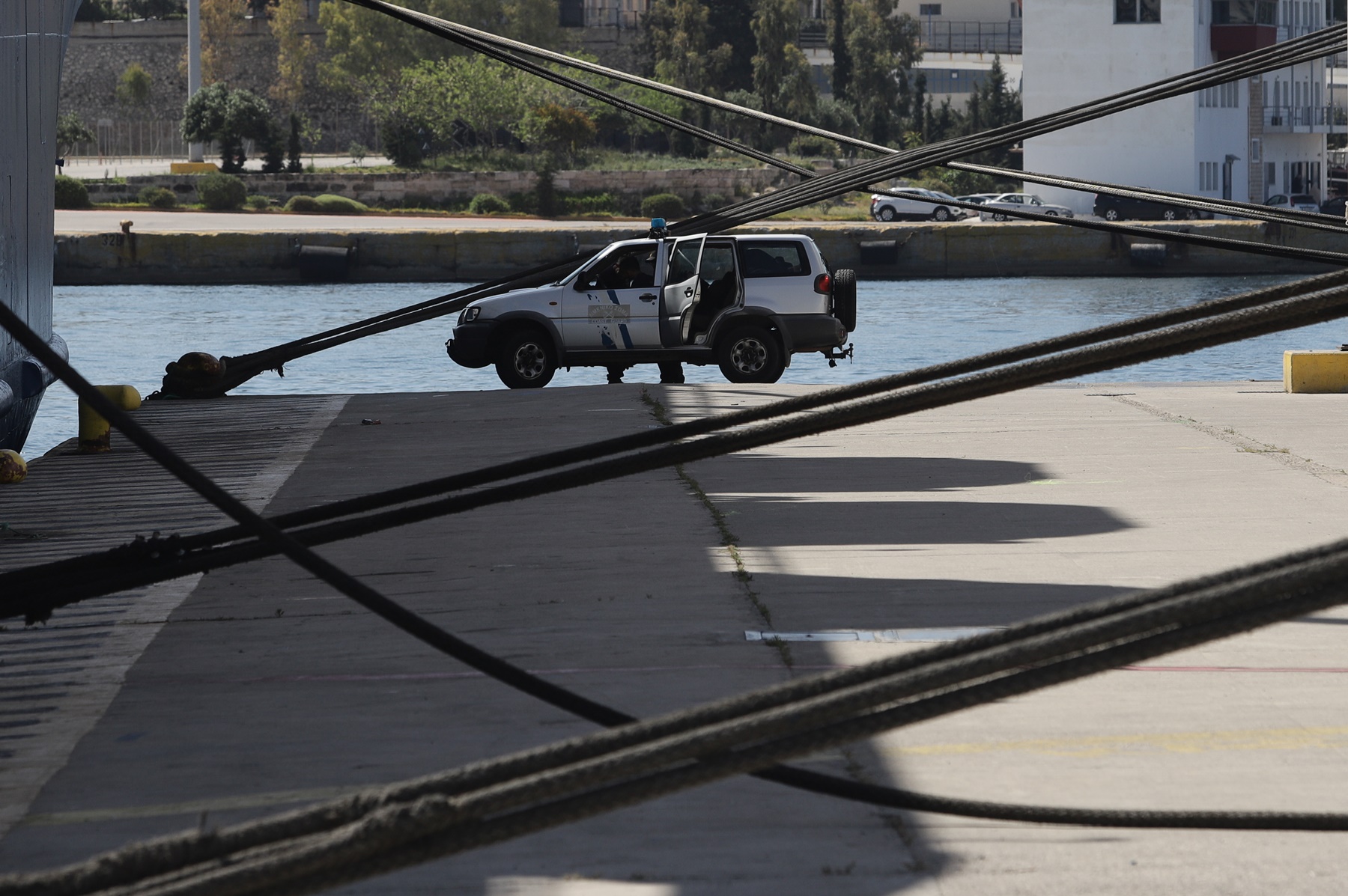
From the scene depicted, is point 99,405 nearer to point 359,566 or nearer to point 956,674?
point 956,674

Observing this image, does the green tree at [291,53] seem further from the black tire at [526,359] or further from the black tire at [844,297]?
the black tire at [844,297]

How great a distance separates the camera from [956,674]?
9.50 feet

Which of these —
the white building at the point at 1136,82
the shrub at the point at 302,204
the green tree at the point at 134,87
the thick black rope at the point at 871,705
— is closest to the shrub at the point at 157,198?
the shrub at the point at 302,204

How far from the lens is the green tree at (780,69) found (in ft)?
248

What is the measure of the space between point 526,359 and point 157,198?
143 feet

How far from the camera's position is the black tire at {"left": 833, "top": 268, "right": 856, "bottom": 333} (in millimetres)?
21125

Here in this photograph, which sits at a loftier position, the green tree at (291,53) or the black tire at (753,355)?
the green tree at (291,53)

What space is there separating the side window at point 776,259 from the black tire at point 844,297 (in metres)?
0.53

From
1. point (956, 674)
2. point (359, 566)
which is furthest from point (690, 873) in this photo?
point (359, 566)

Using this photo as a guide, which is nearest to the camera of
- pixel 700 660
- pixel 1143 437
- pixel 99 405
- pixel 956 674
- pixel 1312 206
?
pixel 956 674

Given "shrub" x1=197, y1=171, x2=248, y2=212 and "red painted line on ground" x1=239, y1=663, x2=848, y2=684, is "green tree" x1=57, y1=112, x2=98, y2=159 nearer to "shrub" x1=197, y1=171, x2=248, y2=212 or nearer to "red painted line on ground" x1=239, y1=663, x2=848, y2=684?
"shrub" x1=197, y1=171, x2=248, y2=212

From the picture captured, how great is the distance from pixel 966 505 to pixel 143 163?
74.2 metres

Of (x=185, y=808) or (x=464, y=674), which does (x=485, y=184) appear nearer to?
(x=464, y=674)

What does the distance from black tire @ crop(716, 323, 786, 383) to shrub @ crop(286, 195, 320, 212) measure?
43.1 meters
